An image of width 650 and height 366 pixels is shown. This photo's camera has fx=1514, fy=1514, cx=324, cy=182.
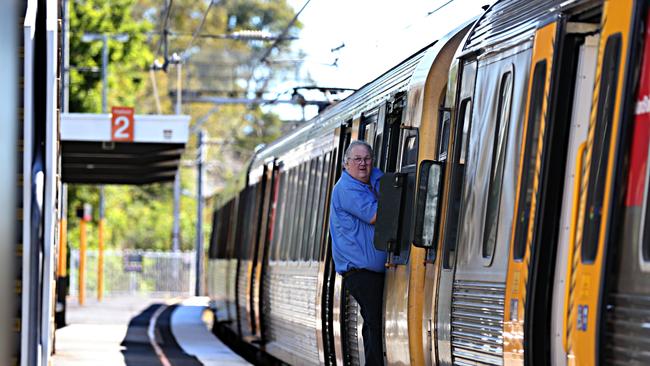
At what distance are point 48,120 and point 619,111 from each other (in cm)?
248

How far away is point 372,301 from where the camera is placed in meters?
9.80

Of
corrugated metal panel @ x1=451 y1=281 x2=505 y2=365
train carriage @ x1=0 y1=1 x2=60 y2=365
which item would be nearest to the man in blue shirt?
corrugated metal panel @ x1=451 y1=281 x2=505 y2=365

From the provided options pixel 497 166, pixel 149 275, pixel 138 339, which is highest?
pixel 497 166

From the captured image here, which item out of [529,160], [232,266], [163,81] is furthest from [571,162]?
[163,81]

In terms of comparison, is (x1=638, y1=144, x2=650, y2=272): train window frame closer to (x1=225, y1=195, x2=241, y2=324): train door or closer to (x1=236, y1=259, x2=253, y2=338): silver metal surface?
(x1=236, y1=259, x2=253, y2=338): silver metal surface

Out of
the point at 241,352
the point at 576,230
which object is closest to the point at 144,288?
the point at 241,352

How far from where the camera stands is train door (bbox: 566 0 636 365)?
18.6 feet

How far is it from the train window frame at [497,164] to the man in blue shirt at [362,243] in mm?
2259

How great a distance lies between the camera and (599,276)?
5.78 metres

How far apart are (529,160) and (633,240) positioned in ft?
4.20

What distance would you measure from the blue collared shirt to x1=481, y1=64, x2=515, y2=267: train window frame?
7.41ft

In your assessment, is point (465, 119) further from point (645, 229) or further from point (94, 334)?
point (94, 334)

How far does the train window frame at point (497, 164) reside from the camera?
24.2 ft

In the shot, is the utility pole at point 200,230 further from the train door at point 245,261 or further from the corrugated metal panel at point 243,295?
the corrugated metal panel at point 243,295
